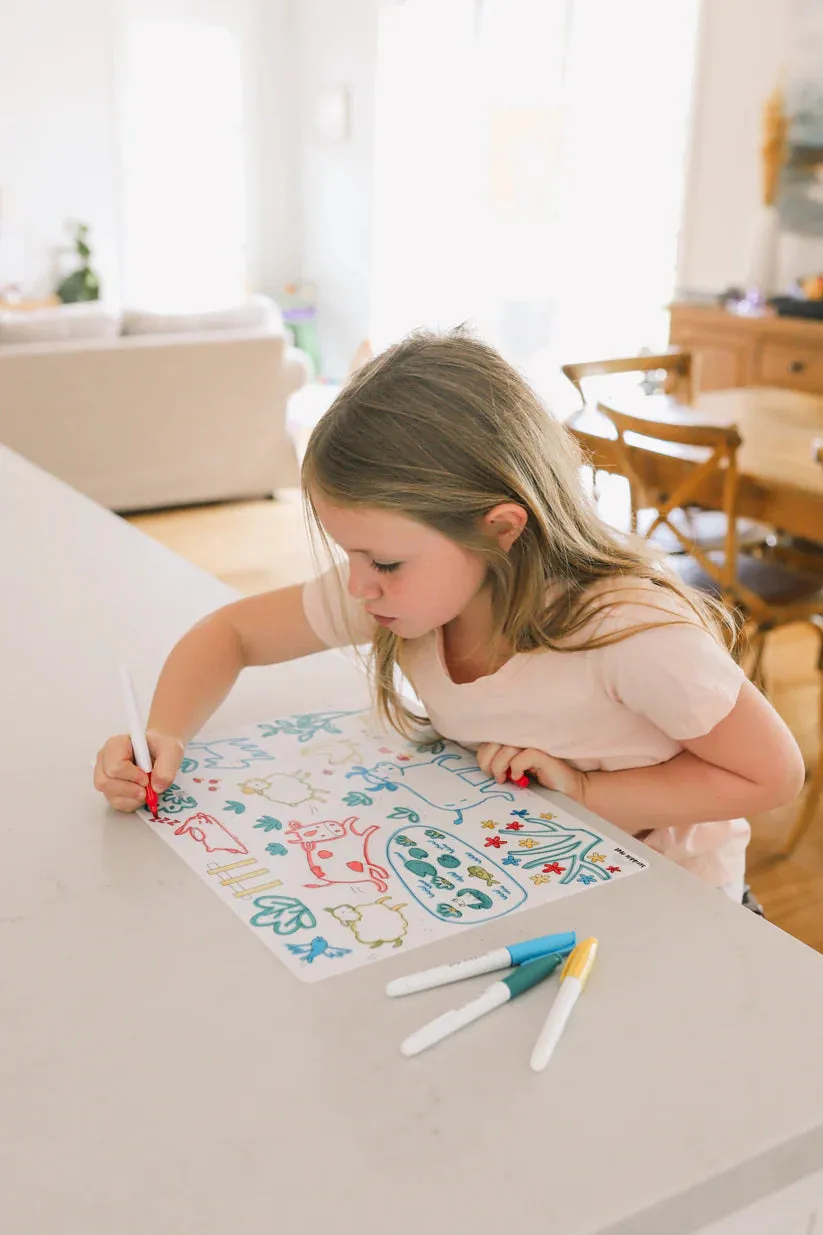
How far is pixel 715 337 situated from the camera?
477 cm

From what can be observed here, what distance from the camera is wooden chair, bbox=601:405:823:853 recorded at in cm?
239

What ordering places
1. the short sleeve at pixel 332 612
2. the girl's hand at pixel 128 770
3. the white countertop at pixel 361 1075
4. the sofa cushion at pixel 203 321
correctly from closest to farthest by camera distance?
1. the white countertop at pixel 361 1075
2. the girl's hand at pixel 128 770
3. the short sleeve at pixel 332 612
4. the sofa cushion at pixel 203 321

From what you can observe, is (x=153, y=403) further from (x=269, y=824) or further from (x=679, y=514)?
(x=269, y=824)

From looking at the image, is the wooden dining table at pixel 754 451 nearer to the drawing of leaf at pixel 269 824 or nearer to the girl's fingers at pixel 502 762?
the girl's fingers at pixel 502 762

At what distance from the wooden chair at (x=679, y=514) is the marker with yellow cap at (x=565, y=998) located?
1.98 meters

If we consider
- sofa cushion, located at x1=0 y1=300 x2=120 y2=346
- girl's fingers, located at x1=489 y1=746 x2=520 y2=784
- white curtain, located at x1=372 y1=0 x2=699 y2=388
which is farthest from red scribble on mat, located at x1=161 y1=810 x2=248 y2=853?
white curtain, located at x1=372 y1=0 x2=699 y2=388

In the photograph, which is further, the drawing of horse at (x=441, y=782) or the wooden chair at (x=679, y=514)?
the wooden chair at (x=679, y=514)

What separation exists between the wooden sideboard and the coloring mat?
12.2ft

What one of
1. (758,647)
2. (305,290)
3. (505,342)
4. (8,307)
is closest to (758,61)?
(505,342)

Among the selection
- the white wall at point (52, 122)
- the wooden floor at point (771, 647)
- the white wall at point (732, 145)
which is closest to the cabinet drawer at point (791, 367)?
the white wall at point (732, 145)

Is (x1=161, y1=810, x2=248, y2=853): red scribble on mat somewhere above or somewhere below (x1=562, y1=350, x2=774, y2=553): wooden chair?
above

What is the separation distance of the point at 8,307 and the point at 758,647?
5.82 meters

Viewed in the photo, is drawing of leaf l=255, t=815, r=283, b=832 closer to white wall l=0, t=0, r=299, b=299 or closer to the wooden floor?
the wooden floor

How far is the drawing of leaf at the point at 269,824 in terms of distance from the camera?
90cm
